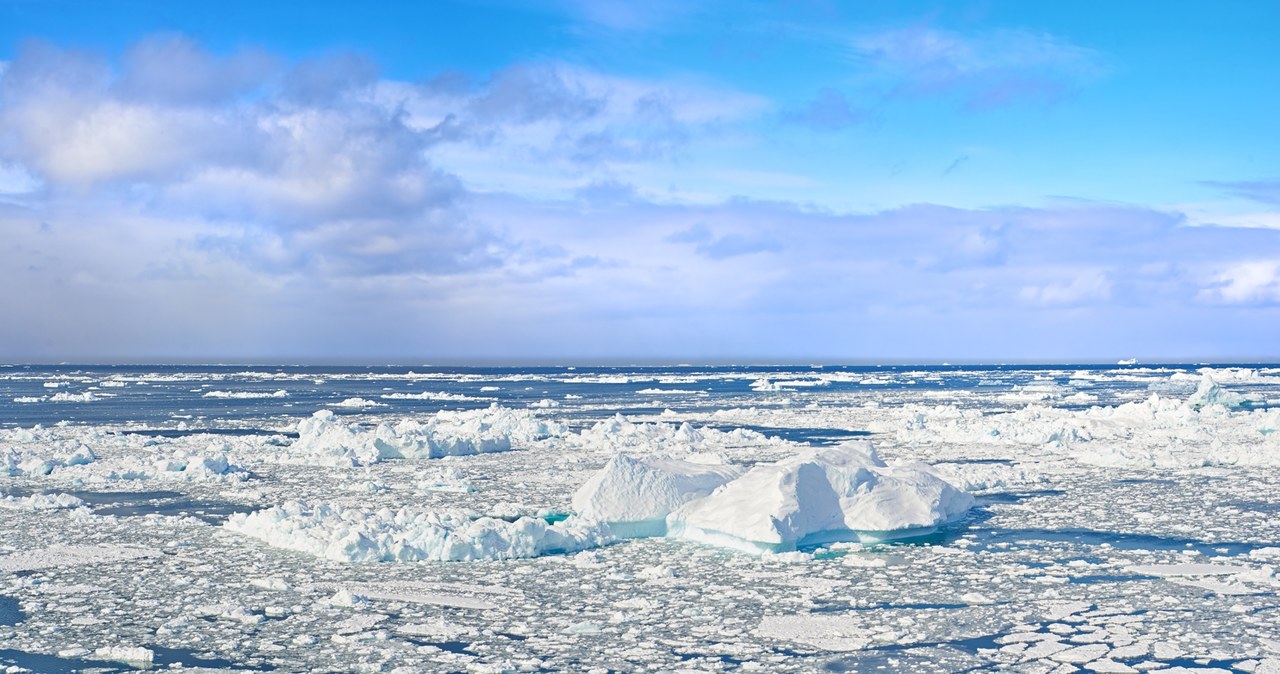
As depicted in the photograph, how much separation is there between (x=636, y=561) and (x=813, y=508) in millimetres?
2367

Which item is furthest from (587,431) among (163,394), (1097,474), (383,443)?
(163,394)

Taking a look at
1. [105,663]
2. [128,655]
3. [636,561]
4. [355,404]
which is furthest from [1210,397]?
[105,663]

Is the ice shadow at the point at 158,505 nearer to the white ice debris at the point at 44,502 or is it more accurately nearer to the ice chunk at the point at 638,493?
the white ice debris at the point at 44,502

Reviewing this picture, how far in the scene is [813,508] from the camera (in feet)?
38.2

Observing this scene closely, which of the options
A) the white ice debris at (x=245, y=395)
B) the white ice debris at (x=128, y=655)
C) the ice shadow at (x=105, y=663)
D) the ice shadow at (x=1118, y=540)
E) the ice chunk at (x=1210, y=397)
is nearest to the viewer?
the ice shadow at (x=105, y=663)

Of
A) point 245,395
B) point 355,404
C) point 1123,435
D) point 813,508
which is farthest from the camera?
point 245,395

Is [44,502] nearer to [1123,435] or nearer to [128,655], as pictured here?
[128,655]

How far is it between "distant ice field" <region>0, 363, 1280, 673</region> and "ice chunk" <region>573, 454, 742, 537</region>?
0.13 feet

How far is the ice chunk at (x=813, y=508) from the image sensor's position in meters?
11.2

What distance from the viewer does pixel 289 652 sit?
7336 mm

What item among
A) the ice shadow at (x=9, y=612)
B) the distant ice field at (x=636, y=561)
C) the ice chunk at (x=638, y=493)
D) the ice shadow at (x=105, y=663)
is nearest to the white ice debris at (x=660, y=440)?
the distant ice field at (x=636, y=561)

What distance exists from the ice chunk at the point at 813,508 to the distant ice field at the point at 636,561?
0.12 ft

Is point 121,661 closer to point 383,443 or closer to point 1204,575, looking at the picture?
point 1204,575

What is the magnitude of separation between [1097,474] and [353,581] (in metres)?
13.6
